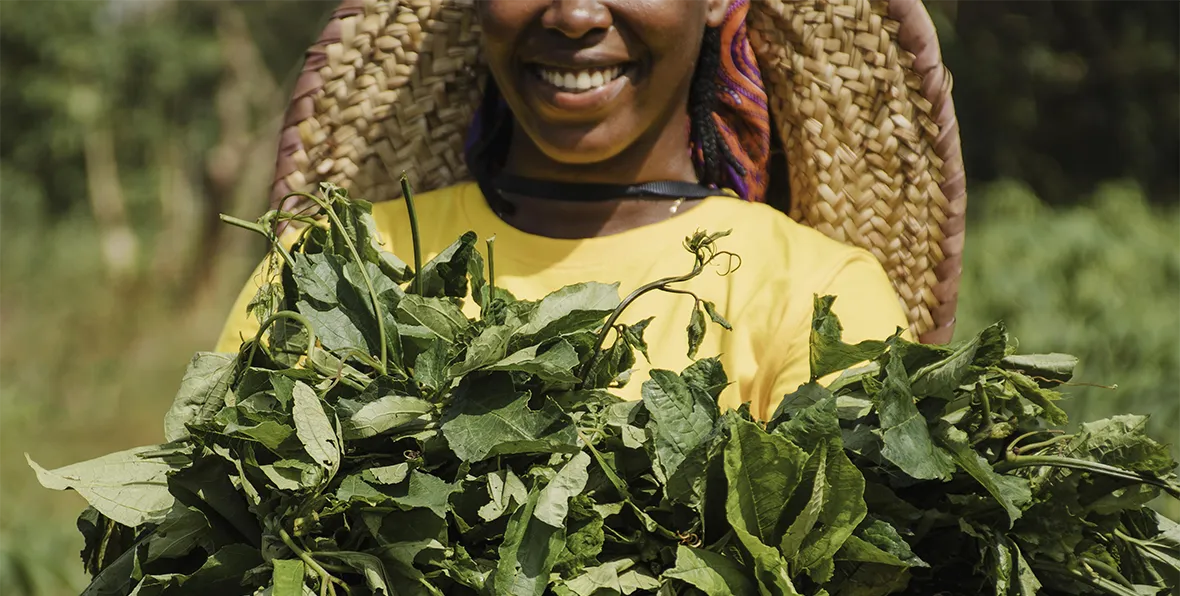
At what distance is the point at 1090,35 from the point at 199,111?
710cm

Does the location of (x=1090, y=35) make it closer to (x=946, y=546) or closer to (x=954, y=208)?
(x=954, y=208)

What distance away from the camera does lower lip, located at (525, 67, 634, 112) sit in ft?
6.89

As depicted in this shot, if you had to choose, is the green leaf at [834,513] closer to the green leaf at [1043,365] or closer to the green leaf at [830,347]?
the green leaf at [830,347]

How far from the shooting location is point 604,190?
2.25 metres

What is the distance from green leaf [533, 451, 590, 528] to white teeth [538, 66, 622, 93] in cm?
81

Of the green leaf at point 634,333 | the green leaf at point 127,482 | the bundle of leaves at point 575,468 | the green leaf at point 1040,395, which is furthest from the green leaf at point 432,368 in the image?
the green leaf at point 1040,395

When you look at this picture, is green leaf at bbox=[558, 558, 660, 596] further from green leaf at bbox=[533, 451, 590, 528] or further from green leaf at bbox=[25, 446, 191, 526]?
green leaf at bbox=[25, 446, 191, 526]

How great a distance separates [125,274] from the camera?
333 inches

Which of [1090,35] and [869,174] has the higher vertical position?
[869,174]

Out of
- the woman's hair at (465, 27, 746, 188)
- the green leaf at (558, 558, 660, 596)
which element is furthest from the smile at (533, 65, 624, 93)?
the green leaf at (558, 558, 660, 596)

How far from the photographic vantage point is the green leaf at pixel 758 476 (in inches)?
55.4

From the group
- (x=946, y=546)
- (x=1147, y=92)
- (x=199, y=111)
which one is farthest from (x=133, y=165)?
(x=946, y=546)

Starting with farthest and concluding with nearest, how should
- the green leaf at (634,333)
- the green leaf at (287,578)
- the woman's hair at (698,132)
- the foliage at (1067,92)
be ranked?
the foliage at (1067,92), the woman's hair at (698,132), the green leaf at (634,333), the green leaf at (287,578)

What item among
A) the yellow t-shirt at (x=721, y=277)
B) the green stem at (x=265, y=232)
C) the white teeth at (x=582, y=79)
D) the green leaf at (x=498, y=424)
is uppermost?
the green stem at (x=265, y=232)
